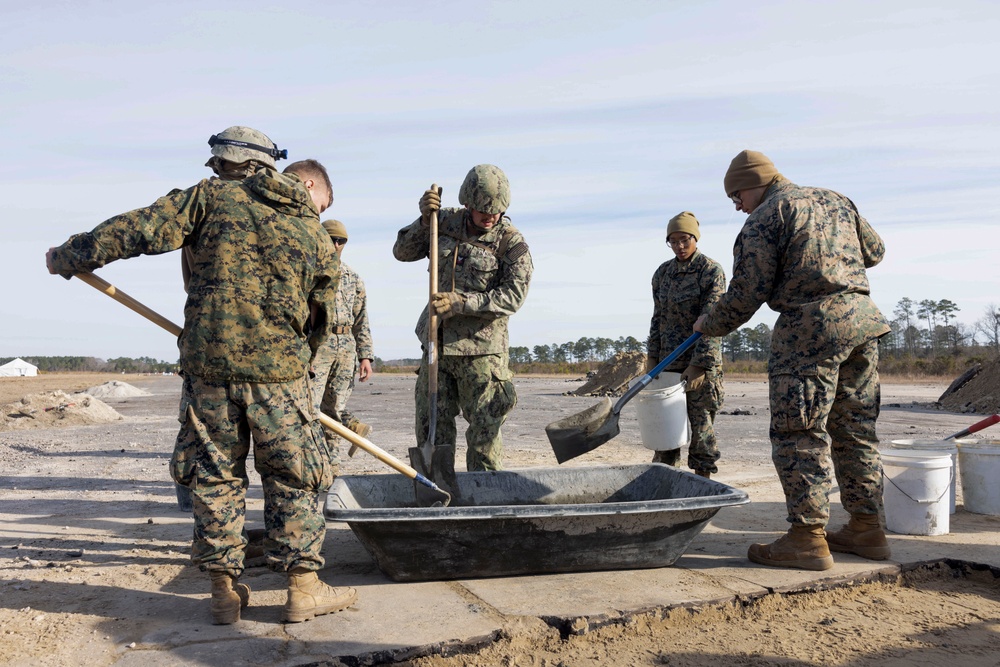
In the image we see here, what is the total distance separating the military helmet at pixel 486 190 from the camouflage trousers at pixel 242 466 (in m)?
1.82

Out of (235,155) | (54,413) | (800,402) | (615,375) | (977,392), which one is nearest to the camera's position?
(235,155)

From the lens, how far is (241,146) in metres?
3.54

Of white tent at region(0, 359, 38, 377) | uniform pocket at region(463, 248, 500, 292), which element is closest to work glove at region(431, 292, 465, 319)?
uniform pocket at region(463, 248, 500, 292)

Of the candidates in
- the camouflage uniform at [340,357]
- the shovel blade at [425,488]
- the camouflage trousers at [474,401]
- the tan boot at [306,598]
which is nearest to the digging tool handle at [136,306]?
the tan boot at [306,598]

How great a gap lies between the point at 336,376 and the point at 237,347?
309cm

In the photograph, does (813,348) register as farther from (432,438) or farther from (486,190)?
(432,438)

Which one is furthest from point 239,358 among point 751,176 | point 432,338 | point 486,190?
point 751,176

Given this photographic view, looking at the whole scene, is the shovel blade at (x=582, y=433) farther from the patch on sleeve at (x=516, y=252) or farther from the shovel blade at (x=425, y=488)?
the patch on sleeve at (x=516, y=252)

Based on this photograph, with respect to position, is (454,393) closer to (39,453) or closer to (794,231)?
(794,231)

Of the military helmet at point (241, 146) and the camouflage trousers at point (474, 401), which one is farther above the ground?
the military helmet at point (241, 146)

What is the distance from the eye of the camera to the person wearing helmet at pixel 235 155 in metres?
3.52

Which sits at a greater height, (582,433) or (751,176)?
(751,176)

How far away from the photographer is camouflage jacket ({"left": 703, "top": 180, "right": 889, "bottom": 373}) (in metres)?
3.88

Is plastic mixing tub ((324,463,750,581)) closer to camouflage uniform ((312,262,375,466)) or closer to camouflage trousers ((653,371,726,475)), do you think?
camouflage trousers ((653,371,726,475))
